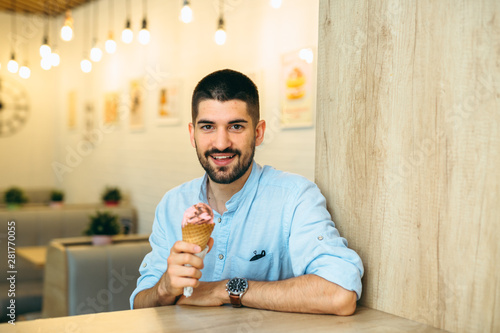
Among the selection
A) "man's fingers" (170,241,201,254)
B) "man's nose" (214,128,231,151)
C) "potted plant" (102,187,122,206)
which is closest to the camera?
"man's fingers" (170,241,201,254)

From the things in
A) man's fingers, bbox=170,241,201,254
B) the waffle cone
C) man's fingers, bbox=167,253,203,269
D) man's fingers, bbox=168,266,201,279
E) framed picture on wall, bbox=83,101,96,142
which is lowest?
man's fingers, bbox=168,266,201,279

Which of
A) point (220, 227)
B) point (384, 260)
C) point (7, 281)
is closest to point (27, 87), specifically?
point (7, 281)

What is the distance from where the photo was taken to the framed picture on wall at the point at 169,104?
602 centimetres

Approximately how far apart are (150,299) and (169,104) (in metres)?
4.71

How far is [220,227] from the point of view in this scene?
1.83 meters

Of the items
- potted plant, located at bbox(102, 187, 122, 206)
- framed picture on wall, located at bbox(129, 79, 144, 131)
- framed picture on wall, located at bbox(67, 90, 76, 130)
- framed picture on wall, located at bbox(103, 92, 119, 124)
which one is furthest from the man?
framed picture on wall, located at bbox(67, 90, 76, 130)

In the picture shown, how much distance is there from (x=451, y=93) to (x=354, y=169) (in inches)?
16.8

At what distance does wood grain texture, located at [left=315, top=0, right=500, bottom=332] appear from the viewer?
1210 mm

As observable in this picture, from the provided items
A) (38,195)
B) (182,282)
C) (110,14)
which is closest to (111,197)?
(38,195)

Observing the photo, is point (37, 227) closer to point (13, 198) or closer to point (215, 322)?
point (13, 198)

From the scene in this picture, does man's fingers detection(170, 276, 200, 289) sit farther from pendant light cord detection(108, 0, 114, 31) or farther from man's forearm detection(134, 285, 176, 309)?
pendant light cord detection(108, 0, 114, 31)

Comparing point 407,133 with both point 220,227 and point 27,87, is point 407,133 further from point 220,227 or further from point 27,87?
point 27,87

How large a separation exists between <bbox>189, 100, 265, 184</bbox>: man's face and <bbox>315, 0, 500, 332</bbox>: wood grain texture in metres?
0.31

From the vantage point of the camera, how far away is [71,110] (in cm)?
919
